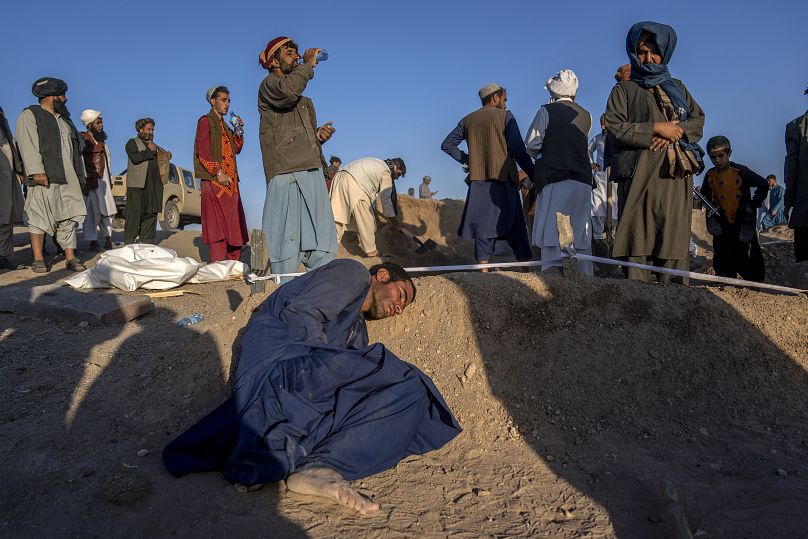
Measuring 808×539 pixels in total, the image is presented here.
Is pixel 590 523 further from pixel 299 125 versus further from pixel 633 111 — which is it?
pixel 299 125

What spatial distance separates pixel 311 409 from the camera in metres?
2.64

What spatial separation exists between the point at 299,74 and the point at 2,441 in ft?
8.95

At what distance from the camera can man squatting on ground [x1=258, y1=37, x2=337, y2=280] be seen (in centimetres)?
463

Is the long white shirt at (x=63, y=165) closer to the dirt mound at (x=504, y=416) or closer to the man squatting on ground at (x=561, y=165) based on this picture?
the dirt mound at (x=504, y=416)

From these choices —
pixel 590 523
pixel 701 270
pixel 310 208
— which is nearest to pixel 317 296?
pixel 590 523

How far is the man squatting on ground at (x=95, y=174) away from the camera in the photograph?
26.1ft

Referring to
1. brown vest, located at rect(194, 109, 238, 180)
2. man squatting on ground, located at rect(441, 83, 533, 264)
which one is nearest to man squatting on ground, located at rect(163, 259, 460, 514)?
man squatting on ground, located at rect(441, 83, 533, 264)

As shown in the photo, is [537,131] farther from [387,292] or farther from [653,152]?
[387,292]

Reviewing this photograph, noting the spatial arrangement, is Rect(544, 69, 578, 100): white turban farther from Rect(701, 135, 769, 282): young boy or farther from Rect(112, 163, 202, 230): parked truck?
Rect(112, 163, 202, 230): parked truck

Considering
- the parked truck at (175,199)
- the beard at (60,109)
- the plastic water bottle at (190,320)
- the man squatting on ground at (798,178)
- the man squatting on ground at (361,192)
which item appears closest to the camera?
the plastic water bottle at (190,320)

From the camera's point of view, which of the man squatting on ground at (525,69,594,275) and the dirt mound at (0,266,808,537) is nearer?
the dirt mound at (0,266,808,537)

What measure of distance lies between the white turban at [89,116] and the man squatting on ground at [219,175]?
2.67 m

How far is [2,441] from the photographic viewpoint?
2908 mm

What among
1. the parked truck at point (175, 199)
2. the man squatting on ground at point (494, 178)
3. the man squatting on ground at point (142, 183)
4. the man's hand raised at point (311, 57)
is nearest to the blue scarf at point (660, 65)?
the man squatting on ground at point (494, 178)
